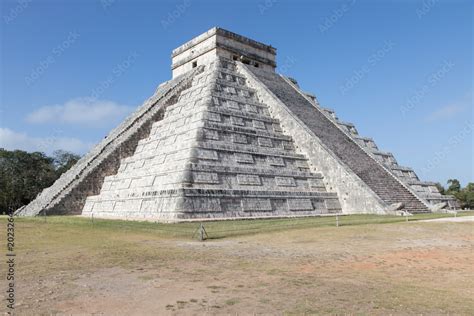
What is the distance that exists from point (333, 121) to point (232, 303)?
25.9 m

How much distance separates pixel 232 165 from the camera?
2000cm

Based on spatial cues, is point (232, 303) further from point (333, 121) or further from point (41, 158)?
point (41, 158)

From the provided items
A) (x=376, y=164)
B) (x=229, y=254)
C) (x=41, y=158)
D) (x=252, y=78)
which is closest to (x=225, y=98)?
(x=252, y=78)

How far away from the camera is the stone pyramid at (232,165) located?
18.3 metres

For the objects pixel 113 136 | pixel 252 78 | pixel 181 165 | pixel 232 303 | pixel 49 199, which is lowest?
pixel 232 303

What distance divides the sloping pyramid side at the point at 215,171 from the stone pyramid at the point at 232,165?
6cm

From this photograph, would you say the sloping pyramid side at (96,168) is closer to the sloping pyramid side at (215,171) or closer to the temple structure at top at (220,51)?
the sloping pyramid side at (215,171)

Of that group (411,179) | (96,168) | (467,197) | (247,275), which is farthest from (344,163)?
(467,197)

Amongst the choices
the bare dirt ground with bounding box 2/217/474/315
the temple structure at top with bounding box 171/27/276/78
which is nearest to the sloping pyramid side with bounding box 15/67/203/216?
the temple structure at top with bounding box 171/27/276/78

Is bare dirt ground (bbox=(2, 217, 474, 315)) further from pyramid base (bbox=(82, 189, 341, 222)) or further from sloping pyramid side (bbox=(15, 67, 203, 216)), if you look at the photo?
sloping pyramid side (bbox=(15, 67, 203, 216))

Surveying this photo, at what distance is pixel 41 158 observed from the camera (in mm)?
44062

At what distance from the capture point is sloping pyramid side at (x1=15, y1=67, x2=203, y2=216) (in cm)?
2264

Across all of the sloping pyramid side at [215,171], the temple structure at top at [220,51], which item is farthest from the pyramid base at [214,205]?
the temple structure at top at [220,51]

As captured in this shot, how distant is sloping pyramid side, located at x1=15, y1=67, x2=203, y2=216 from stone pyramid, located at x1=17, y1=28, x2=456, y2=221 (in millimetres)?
66
